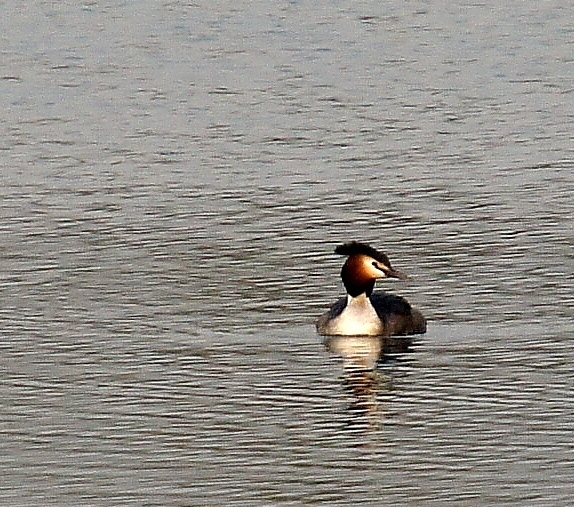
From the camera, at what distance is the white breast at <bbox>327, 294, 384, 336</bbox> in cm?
2167

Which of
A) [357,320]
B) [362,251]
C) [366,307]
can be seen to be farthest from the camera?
[362,251]

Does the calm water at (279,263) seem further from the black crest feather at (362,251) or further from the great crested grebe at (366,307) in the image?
the black crest feather at (362,251)

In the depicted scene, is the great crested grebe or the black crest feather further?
the black crest feather

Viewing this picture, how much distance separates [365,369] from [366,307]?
5.72 ft

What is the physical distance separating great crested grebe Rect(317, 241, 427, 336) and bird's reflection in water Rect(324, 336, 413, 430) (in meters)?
0.09

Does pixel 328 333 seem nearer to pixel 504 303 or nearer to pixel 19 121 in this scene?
pixel 504 303

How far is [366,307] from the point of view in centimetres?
2217

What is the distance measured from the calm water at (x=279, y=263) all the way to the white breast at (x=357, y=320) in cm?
14

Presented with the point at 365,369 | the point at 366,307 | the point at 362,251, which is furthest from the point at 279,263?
the point at 365,369

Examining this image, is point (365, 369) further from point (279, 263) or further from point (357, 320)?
point (279, 263)

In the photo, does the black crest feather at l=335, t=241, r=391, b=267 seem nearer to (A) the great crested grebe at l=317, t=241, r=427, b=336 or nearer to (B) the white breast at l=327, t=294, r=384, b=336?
(A) the great crested grebe at l=317, t=241, r=427, b=336

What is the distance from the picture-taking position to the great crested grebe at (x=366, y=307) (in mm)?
21578

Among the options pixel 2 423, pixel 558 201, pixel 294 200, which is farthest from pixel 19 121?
pixel 2 423

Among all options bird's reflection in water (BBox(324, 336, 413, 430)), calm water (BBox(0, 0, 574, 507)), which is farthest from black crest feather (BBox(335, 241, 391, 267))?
bird's reflection in water (BBox(324, 336, 413, 430))
